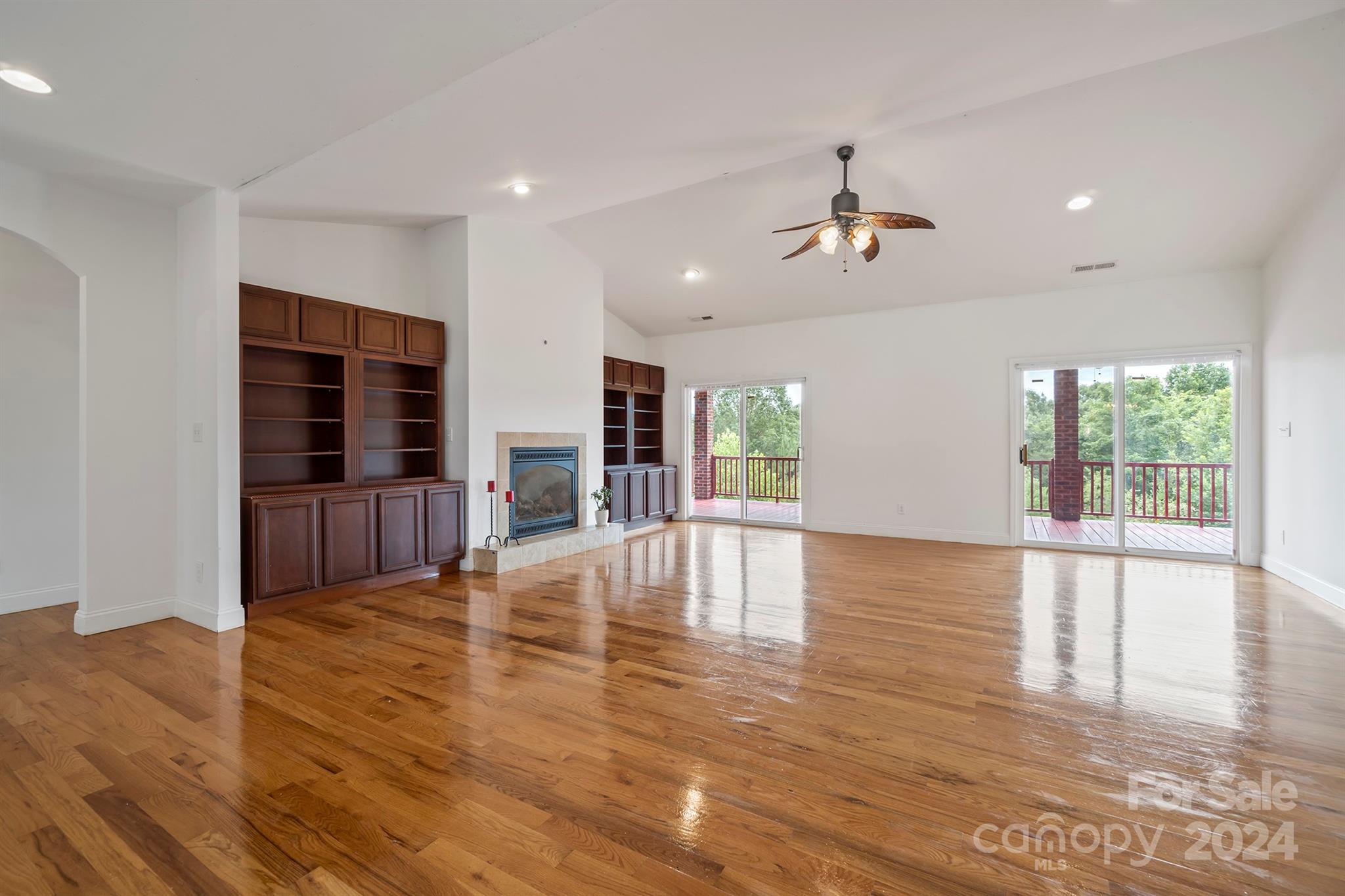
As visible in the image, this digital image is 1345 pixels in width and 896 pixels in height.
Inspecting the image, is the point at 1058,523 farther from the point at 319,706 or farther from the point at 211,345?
the point at 211,345

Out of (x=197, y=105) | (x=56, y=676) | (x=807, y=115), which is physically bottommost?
(x=56, y=676)

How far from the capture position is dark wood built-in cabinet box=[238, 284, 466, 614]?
4020 millimetres

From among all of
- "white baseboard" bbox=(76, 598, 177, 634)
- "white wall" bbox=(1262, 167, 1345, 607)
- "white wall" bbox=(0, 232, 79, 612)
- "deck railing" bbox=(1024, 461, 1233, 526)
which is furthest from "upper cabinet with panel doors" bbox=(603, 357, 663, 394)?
"white wall" bbox=(1262, 167, 1345, 607)

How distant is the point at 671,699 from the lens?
8.63 feet

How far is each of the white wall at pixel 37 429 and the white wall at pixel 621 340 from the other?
16.7ft

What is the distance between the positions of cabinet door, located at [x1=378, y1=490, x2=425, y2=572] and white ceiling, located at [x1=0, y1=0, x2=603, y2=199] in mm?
2507

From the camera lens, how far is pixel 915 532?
7.02 metres

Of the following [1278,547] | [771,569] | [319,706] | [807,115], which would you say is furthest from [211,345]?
[1278,547]

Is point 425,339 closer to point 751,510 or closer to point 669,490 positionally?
Result: point 669,490

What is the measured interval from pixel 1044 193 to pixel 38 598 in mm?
8211

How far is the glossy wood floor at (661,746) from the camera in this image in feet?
5.24

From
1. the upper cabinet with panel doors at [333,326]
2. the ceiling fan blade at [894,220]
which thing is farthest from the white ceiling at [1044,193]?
the upper cabinet with panel doors at [333,326]

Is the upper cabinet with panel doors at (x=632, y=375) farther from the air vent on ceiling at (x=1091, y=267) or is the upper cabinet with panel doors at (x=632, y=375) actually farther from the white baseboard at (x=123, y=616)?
the air vent on ceiling at (x=1091, y=267)

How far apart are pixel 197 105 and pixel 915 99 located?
3.81 metres
